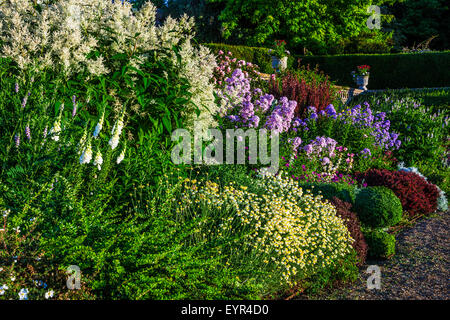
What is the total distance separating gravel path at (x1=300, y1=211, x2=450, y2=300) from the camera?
3855 mm

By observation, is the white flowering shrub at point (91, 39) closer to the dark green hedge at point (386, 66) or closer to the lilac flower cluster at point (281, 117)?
the lilac flower cluster at point (281, 117)

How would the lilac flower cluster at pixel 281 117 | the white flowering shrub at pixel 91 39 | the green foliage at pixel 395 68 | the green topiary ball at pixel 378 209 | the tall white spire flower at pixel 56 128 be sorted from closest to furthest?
1. the tall white spire flower at pixel 56 128
2. the white flowering shrub at pixel 91 39
3. the green topiary ball at pixel 378 209
4. the lilac flower cluster at pixel 281 117
5. the green foliage at pixel 395 68

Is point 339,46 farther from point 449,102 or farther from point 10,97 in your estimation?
point 10,97

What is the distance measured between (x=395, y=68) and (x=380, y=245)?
18.7 meters

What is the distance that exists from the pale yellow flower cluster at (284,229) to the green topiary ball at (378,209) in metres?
0.86

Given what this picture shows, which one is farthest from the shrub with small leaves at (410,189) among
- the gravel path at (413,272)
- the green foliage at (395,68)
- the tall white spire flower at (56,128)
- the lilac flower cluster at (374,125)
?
the green foliage at (395,68)

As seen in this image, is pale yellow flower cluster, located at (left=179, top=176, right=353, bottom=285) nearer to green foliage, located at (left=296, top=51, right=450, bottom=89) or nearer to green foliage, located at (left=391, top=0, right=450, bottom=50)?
green foliage, located at (left=296, top=51, right=450, bottom=89)

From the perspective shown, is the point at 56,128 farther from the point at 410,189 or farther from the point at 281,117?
the point at 410,189

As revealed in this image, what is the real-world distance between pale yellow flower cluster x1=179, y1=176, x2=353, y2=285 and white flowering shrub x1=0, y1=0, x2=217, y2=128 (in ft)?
3.82

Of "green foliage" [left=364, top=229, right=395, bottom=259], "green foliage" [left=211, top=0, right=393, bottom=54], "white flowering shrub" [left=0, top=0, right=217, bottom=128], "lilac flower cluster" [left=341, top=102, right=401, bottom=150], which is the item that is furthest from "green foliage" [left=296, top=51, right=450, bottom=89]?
"green foliage" [left=364, top=229, right=395, bottom=259]

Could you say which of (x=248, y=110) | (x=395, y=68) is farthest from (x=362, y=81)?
(x=248, y=110)

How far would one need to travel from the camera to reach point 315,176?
6.57 meters

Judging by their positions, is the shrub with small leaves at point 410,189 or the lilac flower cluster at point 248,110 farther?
the lilac flower cluster at point 248,110

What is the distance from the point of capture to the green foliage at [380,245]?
4.75 meters
